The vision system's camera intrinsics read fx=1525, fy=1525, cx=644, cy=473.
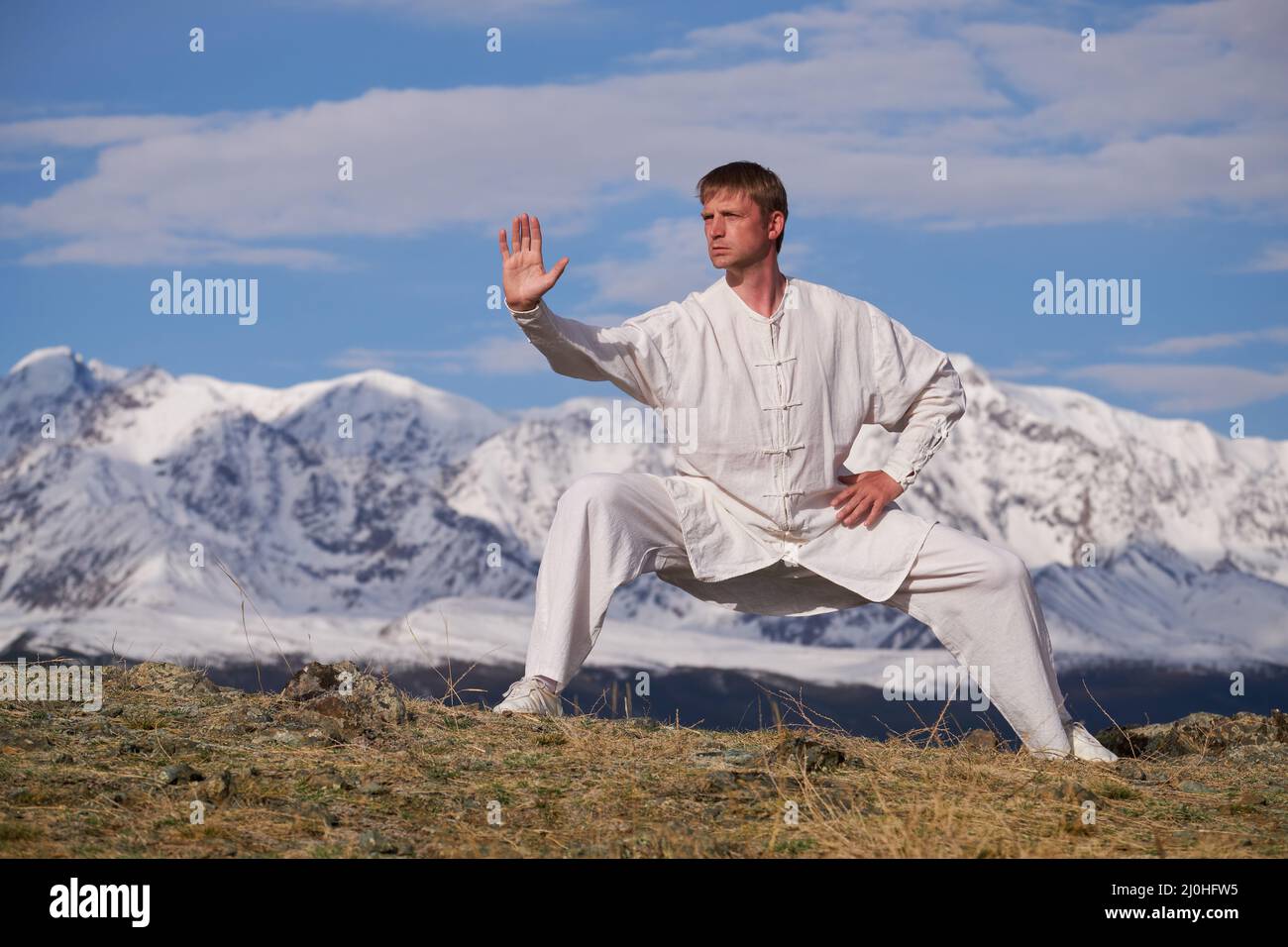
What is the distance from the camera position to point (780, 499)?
26.9 ft

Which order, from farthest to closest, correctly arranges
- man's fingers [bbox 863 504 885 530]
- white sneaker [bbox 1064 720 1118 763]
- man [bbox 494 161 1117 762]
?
man's fingers [bbox 863 504 885 530]
man [bbox 494 161 1117 762]
white sneaker [bbox 1064 720 1118 763]

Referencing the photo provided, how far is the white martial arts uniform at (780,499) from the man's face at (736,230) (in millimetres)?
305

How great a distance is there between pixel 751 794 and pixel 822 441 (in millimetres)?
2620

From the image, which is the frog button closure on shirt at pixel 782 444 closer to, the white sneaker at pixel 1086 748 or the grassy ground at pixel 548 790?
the grassy ground at pixel 548 790

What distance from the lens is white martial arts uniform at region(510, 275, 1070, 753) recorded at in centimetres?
794

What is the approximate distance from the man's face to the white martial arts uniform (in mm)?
305

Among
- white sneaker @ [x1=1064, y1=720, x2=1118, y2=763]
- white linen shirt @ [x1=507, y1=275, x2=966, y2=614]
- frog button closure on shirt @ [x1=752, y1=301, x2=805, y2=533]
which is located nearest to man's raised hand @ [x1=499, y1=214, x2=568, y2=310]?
white linen shirt @ [x1=507, y1=275, x2=966, y2=614]

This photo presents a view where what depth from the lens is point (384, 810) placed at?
600cm

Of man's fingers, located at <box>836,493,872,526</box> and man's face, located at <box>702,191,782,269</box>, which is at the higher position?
man's face, located at <box>702,191,782,269</box>

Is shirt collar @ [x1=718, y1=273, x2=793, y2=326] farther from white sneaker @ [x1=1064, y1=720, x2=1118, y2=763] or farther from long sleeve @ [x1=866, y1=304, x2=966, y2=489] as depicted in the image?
white sneaker @ [x1=1064, y1=720, x2=1118, y2=763]

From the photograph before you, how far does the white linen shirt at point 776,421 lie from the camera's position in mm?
8188

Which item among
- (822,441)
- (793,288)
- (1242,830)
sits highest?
(793,288)
